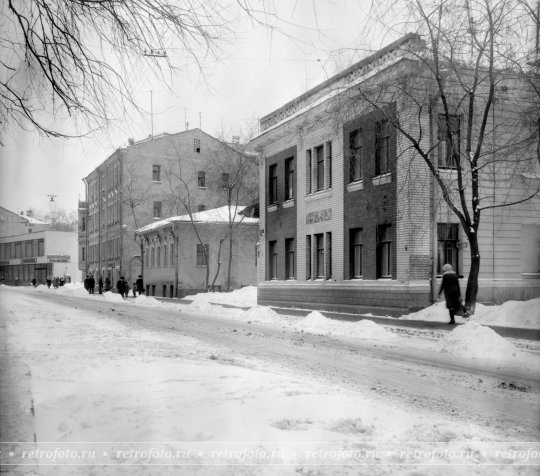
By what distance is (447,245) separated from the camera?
66.5 feet

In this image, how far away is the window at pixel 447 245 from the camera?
66.2ft

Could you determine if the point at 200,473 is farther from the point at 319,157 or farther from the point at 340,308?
the point at 319,157

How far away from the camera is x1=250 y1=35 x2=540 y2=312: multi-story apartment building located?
17.8m

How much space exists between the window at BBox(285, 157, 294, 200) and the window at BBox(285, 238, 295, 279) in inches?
77.7

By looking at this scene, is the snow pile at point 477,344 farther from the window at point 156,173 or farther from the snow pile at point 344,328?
the window at point 156,173

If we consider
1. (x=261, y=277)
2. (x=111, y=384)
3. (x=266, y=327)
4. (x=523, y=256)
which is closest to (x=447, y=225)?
(x=523, y=256)

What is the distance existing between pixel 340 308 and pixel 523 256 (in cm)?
646

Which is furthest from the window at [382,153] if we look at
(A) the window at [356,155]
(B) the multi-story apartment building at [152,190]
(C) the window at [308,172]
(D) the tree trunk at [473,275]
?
(B) the multi-story apartment building at [152,190]

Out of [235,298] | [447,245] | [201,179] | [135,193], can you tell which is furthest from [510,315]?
[135,193]

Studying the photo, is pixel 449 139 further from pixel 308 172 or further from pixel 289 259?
pixel 289 259

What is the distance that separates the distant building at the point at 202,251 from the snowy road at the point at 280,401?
102ft

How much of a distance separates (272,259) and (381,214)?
9.45 m

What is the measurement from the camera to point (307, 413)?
18.1 ft

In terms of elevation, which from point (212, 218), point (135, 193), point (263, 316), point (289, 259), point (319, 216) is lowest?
point (263, 316)
